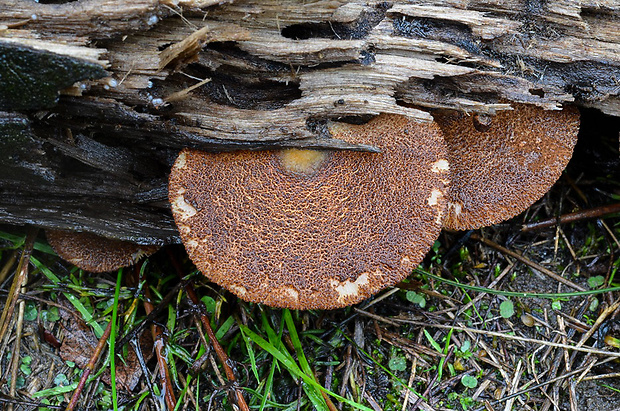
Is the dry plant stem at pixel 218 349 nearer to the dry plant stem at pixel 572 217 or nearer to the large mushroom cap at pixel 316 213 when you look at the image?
the large mushroom cap at pixel 316 213

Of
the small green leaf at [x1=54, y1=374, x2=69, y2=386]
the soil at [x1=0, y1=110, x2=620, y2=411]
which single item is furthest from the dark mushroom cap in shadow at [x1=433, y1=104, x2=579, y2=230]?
the small green leaf at [x1=54, y1=374, x2=69, y2=386]

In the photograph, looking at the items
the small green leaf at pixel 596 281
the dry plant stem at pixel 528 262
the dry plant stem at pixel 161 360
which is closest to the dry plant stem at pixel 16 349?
the dry plant stem at pixel 161 360

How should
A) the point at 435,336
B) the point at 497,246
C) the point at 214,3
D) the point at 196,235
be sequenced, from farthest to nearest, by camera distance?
the point at 497,246, the point at 435,336, the point at 196,235, the point at 214,3

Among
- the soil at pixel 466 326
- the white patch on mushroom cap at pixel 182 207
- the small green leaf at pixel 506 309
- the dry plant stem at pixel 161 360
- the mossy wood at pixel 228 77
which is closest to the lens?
the mossy wood at pixel 228 77

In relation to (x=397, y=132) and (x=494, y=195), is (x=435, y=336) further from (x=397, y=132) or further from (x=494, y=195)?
(x=397, y=132)

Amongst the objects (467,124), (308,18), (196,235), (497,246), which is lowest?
(497,246)

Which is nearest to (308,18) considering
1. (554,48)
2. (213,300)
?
(554,48)

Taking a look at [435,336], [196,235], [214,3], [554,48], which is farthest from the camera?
[435,336]
